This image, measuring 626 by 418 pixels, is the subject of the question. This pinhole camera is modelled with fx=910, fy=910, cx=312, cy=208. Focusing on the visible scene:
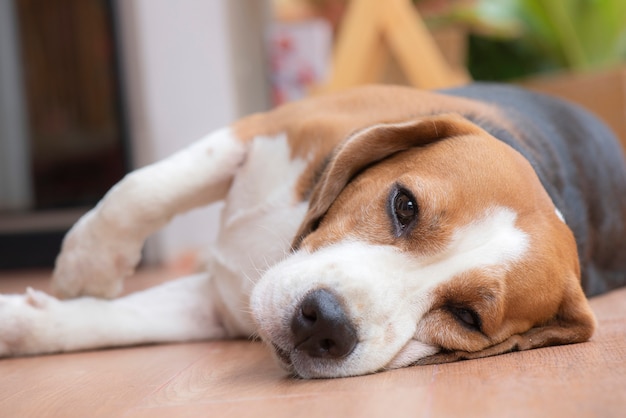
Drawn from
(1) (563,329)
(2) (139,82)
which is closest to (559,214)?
(1) (563,329)

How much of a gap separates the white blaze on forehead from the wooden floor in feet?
0.21

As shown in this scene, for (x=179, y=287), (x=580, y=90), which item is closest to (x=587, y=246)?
(x=179, y=287)

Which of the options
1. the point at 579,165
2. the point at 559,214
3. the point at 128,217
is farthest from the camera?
the point at 579,165

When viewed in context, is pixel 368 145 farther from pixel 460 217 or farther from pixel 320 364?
pixel 320 364

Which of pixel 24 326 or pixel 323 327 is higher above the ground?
pixel 323 327

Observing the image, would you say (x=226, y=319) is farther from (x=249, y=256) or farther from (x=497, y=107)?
(x=497, y=107)

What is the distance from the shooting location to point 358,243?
2.34 meters

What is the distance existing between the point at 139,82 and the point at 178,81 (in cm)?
36

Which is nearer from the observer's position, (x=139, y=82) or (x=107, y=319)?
(x=107, y=319)

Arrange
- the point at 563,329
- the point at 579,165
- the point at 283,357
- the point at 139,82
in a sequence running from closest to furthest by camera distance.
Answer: the point at 283,357
the point at 563,329
the point at 579,165
the point at 139,82

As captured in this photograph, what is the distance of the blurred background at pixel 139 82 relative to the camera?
5.81 meters

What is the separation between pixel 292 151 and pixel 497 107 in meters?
0.93

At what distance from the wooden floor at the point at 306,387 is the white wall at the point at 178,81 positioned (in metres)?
3.25

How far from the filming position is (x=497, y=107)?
344 centimetres
